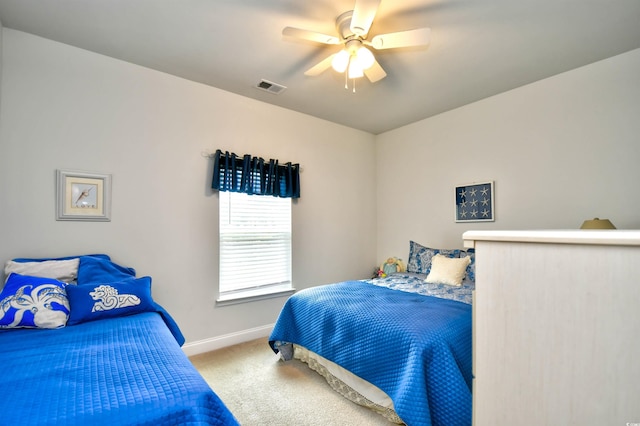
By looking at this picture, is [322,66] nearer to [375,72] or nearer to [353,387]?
[375,72]

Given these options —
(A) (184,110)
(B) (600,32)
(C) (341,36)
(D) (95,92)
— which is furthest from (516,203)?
(D) (95,92)

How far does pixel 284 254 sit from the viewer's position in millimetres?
3582

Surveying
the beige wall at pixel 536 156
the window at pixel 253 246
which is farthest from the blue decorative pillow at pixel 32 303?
the beige wall at pixel 536 156

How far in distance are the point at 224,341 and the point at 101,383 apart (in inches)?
80.7

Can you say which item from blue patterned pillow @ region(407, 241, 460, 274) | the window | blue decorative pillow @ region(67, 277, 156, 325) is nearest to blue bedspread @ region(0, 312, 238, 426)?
blue decorative pillow @ region(67, 277, 156, 325)

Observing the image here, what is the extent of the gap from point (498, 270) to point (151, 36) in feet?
9.04

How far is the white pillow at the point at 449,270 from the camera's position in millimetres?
2959

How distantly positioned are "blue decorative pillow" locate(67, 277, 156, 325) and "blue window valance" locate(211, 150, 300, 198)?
49.4 inches

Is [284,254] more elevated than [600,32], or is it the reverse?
[600,32]

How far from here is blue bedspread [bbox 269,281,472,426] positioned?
1573 mm

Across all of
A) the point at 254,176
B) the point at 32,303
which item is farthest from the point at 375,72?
the point at 32,303

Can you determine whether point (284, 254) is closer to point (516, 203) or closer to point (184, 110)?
point (184, 110)

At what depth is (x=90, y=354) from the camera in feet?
4.51

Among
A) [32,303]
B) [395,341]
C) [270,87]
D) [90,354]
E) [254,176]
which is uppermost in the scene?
[270,87]
